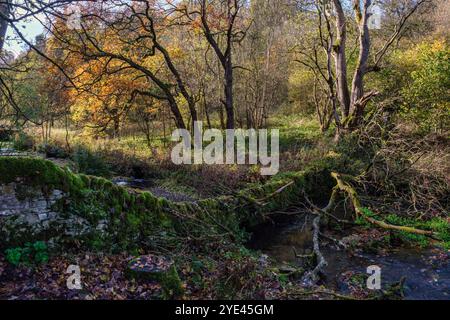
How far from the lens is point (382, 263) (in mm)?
8508

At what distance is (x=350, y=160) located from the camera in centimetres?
1381

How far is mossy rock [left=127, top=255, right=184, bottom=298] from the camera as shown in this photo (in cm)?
548

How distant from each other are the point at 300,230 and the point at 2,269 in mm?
7539

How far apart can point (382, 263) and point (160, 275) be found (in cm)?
531

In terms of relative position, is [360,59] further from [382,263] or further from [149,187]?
[382,263]

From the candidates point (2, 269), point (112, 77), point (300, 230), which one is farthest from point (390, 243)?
point (112, 77)

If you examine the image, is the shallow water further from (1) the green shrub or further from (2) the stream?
(2) the stream

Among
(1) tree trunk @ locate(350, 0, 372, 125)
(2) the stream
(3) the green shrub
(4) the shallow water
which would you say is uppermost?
(1) tree trunk @ locate(350, 0, 372, 125)

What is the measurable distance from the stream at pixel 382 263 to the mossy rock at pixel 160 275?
315cm

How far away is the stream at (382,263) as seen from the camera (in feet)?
23.8

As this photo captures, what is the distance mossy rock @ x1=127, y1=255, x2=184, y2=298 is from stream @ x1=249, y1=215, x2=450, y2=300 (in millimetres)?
3147

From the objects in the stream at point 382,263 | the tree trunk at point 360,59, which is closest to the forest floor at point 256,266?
the stream at point 382,263

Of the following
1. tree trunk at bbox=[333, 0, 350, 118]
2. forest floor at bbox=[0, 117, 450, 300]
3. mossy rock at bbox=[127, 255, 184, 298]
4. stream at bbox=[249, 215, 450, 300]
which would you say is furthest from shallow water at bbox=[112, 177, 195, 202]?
tree trunk at bbox=[333, 0, 350, 118]

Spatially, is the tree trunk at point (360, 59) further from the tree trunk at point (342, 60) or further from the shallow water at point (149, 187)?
the shallow water at point (149, 187)
